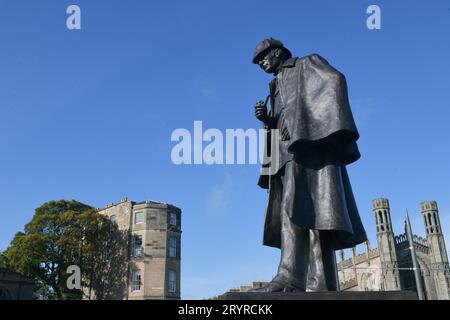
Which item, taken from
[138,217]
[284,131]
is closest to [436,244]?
[138,217]

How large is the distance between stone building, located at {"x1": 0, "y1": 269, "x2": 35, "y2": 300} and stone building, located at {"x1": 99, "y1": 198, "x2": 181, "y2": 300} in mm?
10182

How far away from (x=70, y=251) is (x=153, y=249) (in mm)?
7767

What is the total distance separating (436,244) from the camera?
86500 mm

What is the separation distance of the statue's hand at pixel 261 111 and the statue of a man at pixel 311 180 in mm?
12

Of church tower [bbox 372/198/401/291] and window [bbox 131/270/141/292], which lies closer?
window [bbox 131/270/141/292]

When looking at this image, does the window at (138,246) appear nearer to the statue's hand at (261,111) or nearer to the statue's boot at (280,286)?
the statue's hand at (261,111)

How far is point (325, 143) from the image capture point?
5.31 m

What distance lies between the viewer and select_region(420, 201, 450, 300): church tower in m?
80.8

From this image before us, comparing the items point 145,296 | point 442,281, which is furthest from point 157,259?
point 442,281

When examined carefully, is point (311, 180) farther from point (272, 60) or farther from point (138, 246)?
point (138, 246)

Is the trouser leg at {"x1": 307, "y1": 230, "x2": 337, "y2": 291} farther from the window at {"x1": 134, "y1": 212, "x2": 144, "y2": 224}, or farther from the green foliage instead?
the window at {"x1": 134, "y1": 212, "x2": 144, "y2": 224}

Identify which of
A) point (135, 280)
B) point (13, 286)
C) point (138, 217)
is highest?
point (138, 217)

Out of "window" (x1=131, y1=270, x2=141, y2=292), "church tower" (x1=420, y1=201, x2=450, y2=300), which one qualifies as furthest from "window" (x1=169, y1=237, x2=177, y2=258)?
"church tower" (x1=420, y1=201, x2=450, y2=300)
